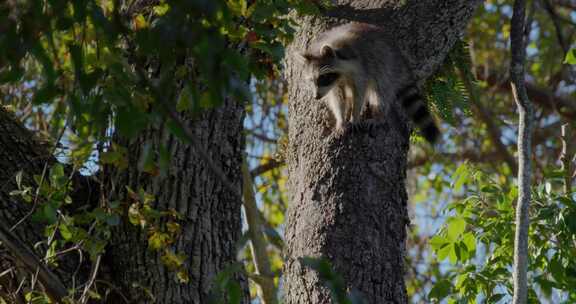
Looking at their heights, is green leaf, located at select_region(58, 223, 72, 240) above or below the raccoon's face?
below

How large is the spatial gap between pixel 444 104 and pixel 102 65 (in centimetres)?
208

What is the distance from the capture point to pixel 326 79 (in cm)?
480

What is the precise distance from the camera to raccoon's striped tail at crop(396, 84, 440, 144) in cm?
399

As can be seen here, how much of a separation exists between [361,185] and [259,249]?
680mm

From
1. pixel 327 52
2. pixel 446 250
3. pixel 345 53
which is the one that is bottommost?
pixel 446 250

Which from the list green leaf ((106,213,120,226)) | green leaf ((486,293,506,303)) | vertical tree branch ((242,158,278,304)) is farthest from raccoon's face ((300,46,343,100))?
green leaf ((106,213,120,226))

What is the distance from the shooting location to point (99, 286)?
10.1 ft

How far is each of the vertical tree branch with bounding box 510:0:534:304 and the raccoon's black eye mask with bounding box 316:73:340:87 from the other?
1304 mm

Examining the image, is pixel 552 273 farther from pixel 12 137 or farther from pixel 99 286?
pixel 12 137

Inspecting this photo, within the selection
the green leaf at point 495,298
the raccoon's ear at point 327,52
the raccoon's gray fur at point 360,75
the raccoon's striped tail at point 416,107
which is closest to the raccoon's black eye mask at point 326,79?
the raccoon's gray fur at point 360,75

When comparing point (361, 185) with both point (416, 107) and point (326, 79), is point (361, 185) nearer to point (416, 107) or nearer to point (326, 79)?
point (416, 107)

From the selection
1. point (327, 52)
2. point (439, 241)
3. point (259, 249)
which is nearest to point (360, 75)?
point (327, 52)

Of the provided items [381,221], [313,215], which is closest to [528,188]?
[381,221]

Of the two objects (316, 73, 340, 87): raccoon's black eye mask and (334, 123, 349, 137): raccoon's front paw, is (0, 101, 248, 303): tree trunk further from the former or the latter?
(316, 73, 340, 87): raccoon's black eye mask
